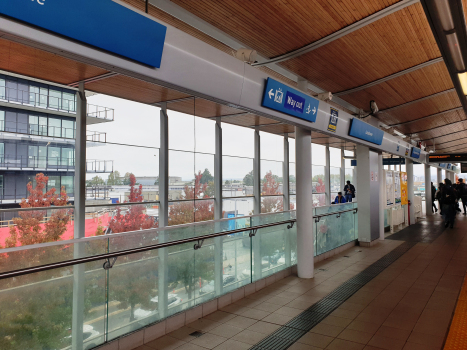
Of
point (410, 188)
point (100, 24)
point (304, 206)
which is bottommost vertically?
point (304, 206)

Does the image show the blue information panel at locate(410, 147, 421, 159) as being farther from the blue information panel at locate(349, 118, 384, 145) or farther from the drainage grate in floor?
the drainage grate in floor

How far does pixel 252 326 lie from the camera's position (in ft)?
12.3

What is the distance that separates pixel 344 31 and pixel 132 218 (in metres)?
5.68

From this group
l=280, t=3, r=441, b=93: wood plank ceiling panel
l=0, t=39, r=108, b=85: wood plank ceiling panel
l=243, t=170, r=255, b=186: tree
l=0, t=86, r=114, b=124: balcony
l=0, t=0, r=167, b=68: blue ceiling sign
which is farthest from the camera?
l=243, t=170, r=255, b=186: tree

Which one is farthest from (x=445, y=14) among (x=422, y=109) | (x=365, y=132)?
(x=422, y=109)

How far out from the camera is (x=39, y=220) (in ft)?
20.3

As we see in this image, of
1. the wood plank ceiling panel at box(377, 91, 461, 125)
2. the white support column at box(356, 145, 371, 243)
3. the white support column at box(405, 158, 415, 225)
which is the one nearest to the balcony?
the white support column at box(356, 145, 371, 243)

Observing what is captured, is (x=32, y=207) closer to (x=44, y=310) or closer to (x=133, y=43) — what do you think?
(x=44, y=310)

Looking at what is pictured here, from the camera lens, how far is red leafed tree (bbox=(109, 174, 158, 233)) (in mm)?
7238

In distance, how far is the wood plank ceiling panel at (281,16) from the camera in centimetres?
348

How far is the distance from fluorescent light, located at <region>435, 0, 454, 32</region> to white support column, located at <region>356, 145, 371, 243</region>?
21.7 ft

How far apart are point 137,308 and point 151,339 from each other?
347 mm

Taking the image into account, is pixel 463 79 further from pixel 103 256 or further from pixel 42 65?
pixel 42 65

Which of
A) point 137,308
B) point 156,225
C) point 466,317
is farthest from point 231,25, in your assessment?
point 156,225
